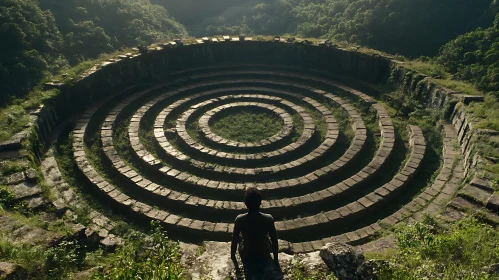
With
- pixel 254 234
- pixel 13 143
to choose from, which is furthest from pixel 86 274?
pixel 13 143

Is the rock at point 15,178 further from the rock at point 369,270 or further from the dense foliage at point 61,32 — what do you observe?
the dense foliage at point 61,32

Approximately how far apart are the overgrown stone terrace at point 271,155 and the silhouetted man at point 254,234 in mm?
2053

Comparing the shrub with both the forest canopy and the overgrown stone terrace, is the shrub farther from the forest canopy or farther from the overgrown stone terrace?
the forest canopy

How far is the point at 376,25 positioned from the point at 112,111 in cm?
1593

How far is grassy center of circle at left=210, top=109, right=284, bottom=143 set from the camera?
1116 cm

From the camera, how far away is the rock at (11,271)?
4132 mm

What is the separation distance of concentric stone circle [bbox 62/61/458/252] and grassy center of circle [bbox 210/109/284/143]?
1.03 feet

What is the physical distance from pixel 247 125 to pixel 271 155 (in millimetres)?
2284

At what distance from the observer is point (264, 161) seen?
31.9 ft

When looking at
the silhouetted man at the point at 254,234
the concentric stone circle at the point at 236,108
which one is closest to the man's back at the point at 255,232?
the silhouetted man at the point at 254,234

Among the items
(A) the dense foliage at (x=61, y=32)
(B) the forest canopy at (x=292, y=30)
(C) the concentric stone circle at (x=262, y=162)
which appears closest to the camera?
(C) the concentric stone circle at (x=262, y=162)

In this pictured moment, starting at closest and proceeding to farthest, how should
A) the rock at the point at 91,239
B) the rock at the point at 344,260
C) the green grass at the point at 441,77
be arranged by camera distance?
the rock at the point at 344,260 → the rock at the point at 91,239 → the green grass at the point at 441,77

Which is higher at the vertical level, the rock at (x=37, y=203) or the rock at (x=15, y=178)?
the rock at (x=15, y=178)

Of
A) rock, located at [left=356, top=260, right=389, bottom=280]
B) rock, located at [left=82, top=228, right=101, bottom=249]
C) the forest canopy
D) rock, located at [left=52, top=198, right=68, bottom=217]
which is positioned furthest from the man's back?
the forest canopy
